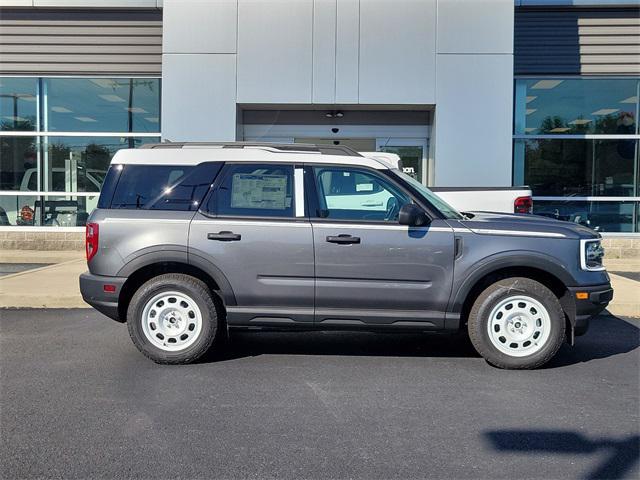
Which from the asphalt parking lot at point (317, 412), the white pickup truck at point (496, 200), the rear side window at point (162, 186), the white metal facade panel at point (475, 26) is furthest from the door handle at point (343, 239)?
the white metal facade panel at point (475, 26)

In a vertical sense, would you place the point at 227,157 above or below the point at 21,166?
below

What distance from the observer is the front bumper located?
5188 mm

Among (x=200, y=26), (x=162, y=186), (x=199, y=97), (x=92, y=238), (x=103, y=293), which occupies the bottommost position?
(x=103, y=293)

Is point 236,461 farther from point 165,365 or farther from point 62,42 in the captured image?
point 62,42

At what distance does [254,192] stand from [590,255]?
3137 millimetres

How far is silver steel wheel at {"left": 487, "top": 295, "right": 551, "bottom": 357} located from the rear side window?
9.58 ft


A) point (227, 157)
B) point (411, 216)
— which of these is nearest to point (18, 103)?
point (227, 157)

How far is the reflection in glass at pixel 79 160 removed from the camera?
45.2ft

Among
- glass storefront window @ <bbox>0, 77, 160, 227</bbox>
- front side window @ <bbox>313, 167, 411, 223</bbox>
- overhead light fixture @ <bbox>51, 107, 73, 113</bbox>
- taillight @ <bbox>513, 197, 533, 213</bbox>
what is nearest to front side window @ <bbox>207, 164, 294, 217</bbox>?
front side window @ <bbox>313, 167, 411, 223</bbox>

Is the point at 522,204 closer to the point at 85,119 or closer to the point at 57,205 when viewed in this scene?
the point at 85,119

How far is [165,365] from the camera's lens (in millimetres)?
5418

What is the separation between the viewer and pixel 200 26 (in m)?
12.0

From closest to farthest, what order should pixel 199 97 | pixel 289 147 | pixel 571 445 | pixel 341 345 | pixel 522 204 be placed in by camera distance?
pixel 571 445 < pixel 289 147 < pixel 341 345 < pixel 522 204 < pixel 199 97

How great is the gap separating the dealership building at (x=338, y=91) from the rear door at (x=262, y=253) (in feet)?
23.5
